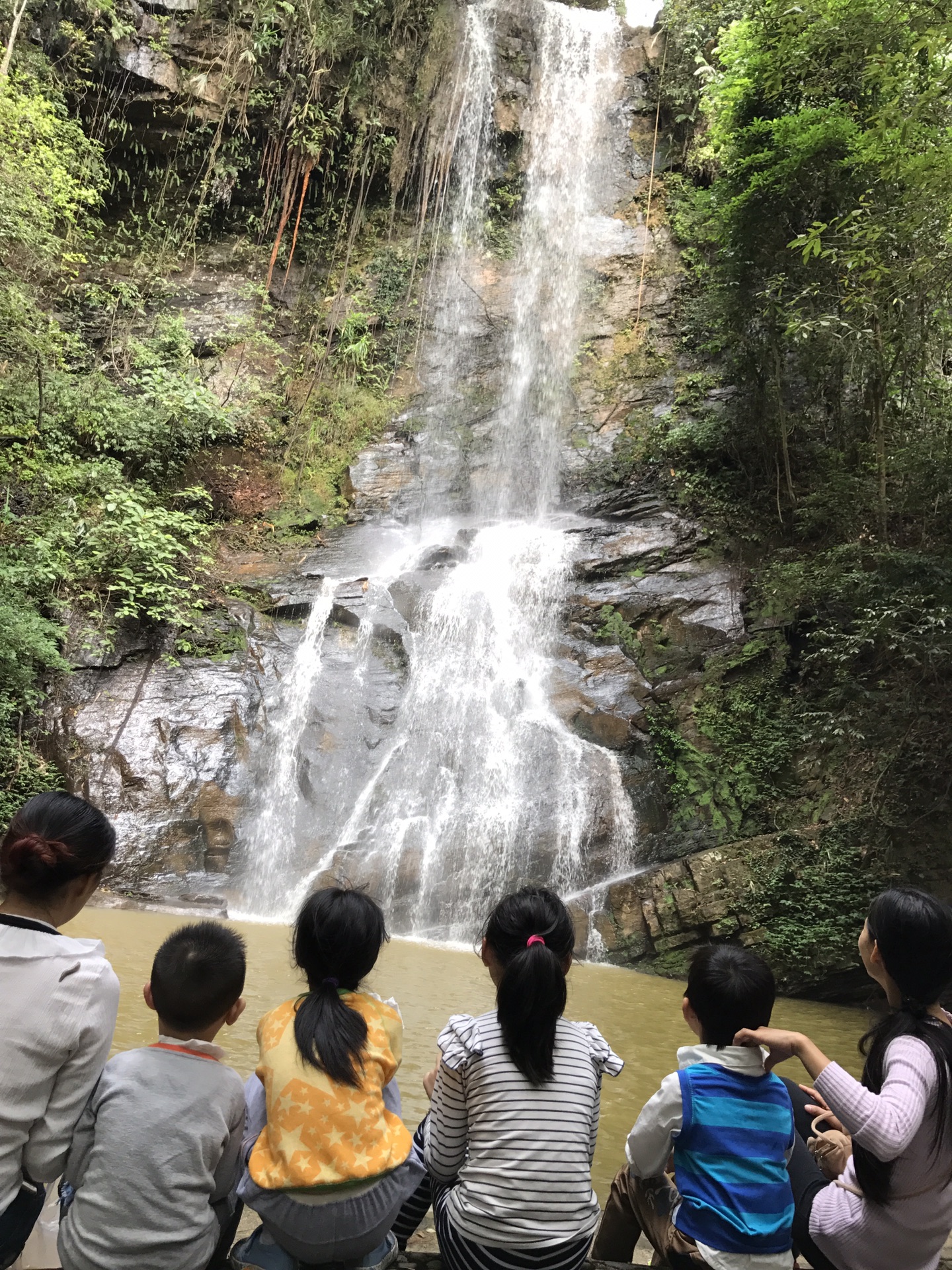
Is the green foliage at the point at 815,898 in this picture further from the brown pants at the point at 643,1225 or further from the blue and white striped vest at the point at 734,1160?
the blue and white striped vest at the point at 734,1160

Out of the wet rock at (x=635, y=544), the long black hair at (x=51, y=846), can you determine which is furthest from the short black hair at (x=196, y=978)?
the wet rock at (x=635, y=544)

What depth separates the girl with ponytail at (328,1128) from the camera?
1875 mm

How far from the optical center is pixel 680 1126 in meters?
2.00

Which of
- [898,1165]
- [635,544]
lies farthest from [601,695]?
[898,1165]

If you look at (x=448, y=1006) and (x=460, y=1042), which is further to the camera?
(x=448, y=1006)

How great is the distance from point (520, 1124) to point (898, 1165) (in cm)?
87

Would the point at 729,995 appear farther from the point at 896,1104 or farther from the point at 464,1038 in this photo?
the point at 464,1038

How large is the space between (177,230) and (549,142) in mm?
Answer: 8270

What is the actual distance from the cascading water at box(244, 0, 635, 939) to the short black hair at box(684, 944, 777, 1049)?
6.29m

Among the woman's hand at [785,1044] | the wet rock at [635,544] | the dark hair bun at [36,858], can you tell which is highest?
the wet rock at [635,544]

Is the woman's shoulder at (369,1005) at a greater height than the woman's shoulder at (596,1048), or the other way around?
the woman's shoulder at (369,1005)

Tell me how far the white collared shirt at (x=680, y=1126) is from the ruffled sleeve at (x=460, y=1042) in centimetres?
Result: 43

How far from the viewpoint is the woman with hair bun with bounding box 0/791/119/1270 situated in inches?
70.9

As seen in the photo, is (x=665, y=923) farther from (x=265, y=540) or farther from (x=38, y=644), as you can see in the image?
(x=265, y=540)
